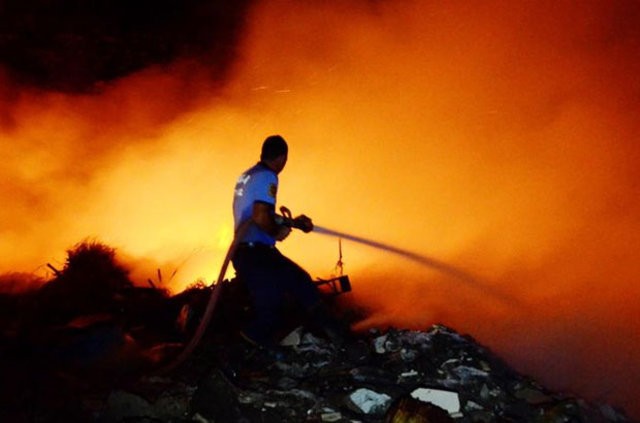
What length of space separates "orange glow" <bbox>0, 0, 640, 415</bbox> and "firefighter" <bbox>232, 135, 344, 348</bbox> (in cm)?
183

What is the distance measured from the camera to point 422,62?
8.81 meters

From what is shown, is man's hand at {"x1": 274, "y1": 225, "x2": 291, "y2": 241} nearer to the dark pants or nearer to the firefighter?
the firefighter

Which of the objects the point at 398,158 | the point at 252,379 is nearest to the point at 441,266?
the point at 398,158

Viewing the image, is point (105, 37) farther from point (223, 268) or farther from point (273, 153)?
point (223, 268)

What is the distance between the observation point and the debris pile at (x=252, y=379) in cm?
346

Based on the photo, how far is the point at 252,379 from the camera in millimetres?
4004

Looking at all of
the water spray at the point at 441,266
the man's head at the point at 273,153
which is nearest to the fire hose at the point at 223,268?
the man's head at the point at 273,153

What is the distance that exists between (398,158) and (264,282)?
15.2 feet

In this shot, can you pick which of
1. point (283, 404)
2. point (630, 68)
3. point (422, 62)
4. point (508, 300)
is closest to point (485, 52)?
point (422, 62)

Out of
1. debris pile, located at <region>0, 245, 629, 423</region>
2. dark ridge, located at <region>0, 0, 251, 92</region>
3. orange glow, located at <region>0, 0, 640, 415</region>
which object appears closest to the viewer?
debris pile, located at <region>0, 245, 629, 423</region>

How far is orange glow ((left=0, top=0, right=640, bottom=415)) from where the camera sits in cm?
682

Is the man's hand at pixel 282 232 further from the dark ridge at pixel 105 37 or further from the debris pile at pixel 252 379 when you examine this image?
the dark ridge at pixel 105 37

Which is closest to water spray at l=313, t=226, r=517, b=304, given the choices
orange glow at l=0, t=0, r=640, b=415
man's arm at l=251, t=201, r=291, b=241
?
orange glow at l=0, t=0, r=640, b=415

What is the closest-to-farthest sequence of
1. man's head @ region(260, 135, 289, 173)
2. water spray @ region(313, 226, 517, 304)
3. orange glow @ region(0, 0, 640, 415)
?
1. man's head @ region(260, 135, 289, 173)
2. water spray @ region(313, 226, 517, 304)
3. orange glow @ region(0, 0, 640, 415)
